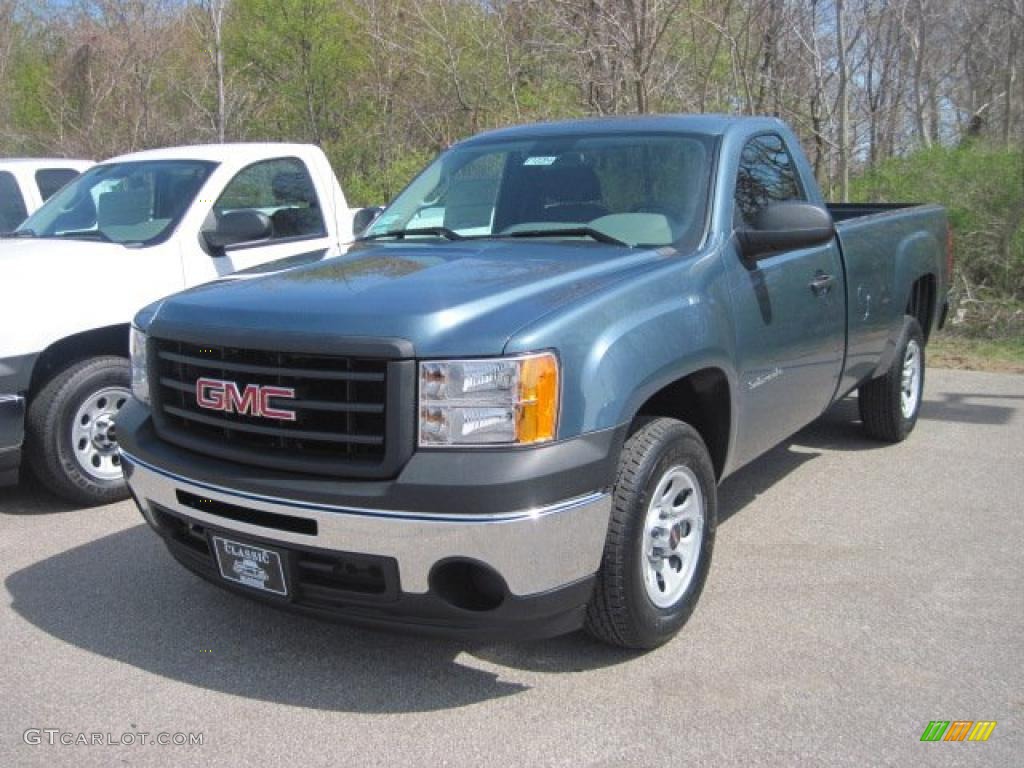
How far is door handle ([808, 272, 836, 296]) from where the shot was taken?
477 cm

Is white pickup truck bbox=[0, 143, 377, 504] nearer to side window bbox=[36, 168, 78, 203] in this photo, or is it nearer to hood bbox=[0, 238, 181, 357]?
hood bbox=[0, 238, 181, 357]

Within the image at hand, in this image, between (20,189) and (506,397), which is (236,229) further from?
(20,189)

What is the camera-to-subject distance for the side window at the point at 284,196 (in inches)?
263

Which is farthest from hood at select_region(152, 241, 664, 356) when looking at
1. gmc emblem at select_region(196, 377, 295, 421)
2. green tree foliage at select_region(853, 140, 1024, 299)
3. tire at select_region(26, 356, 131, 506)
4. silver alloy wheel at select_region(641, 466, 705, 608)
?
green tree foliage at select_region(853, 140, 1024, 299)

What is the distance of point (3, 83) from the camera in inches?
939

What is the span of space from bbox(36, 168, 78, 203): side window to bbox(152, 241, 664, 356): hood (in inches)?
238

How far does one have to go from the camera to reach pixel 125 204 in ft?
21.1

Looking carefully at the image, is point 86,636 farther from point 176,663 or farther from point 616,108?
point 616,108

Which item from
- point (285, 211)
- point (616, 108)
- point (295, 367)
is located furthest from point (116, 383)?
point (616, 108)

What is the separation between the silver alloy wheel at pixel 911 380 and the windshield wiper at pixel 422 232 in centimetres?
342

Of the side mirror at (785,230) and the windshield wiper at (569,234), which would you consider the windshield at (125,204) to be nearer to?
the windshield wiper at (569,234)

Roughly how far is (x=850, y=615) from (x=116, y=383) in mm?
3894

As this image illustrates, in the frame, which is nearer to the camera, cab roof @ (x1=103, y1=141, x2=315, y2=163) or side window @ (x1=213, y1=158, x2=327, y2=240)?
cab roof @ (x1=103, y1=141, x2=315, y2=163)

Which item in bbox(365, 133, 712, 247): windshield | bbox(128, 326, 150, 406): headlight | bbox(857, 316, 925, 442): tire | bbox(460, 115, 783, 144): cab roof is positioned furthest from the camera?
bbox(857, 316, 925, 442): tire
